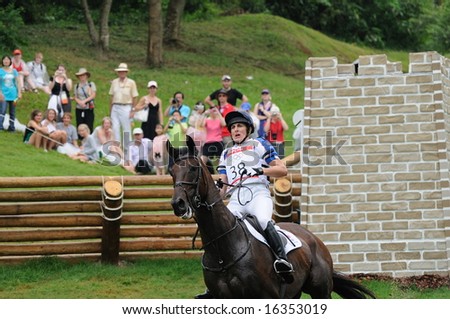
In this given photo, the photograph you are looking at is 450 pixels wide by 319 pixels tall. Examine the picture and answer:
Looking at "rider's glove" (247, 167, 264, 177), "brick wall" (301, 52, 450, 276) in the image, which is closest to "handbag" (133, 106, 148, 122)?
"brick wall" (301, 52, 450, 276)

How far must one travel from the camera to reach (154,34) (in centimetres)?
3188

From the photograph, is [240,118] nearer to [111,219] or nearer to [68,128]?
[111,219]

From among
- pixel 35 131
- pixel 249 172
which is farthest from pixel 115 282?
pixel 35 131

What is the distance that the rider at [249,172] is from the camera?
10320 mm

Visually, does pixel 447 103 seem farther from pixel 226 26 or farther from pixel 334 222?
pixel 226 26

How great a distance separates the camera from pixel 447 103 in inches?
588

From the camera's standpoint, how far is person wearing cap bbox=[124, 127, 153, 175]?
66.2ft

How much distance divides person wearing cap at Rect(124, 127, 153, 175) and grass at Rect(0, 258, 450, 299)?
5.35m

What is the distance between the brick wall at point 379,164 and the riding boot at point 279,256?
14.2ft

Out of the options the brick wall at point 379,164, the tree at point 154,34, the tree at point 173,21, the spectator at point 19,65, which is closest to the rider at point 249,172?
the brick wall at point 379,164

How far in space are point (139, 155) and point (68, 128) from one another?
1.62 metres

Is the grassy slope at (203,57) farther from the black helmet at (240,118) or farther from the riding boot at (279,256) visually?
the riding boot at (279,256)

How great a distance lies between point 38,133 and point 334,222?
8.04 m
